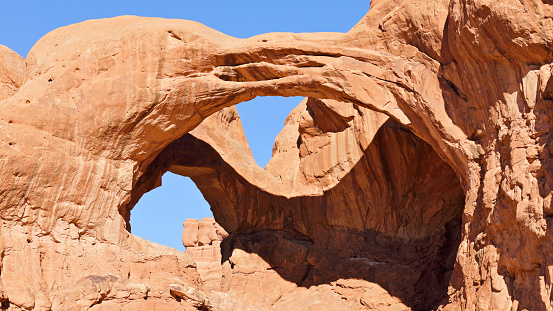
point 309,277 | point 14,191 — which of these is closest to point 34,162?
point 14,191

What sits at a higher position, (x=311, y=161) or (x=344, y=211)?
(x=311, y=161)

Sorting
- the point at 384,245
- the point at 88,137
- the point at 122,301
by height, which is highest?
the point at 88,137

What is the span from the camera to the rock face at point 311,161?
13281 mm

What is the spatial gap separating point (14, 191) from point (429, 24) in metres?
9.05

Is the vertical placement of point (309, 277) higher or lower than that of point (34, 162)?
lower

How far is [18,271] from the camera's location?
14.7 meters

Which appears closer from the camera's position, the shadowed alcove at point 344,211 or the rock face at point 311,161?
the rock face at point 311,161

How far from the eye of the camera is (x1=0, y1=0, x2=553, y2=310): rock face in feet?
43.6

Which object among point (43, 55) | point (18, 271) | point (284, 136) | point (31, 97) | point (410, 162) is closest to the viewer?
point (18, 271)

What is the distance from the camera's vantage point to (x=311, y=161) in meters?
21.2

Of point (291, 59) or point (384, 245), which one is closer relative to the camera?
point (291, 59)

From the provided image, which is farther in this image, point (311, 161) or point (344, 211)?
point (311, 161)

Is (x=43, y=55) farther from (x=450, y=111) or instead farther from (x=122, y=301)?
(x=450, y=111)

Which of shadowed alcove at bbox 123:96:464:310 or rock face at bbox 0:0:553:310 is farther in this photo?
shadowed alcove at bbox 123:96:464:310
